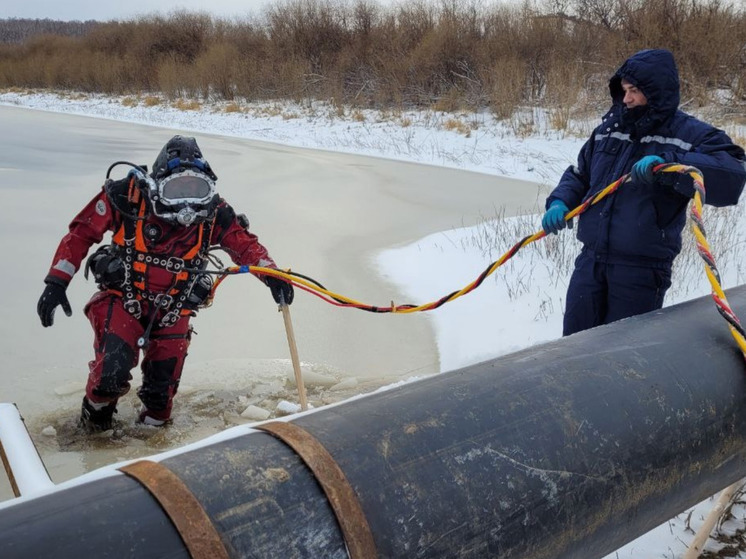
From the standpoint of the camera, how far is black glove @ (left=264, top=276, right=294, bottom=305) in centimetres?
313

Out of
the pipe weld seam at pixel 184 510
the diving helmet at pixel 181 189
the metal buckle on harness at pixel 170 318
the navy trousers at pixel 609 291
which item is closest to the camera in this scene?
the pipe weld seam at pixel 184 510

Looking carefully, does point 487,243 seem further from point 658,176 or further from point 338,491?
point 338,491

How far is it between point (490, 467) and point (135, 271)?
7.41ft

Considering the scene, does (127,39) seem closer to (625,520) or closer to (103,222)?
(103,222)

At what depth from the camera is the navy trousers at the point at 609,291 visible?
254 centimetres

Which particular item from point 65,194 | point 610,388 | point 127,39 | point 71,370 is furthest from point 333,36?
point 610,388

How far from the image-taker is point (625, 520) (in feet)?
4.27

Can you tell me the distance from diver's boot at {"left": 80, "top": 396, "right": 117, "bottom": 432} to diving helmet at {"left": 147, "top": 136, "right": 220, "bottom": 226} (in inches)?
37.1

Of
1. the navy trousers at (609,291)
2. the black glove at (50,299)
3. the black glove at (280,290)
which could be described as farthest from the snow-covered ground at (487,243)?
the black glove at (50,299)

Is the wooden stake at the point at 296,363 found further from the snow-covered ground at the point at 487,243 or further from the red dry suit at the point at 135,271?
the snow-covered ground at the point at 487,243

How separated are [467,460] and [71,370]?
11.0 feet

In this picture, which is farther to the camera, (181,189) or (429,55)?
(429,55)

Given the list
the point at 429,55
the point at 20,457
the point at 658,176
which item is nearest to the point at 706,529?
the point at 658,176

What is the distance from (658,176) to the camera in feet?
7.47
